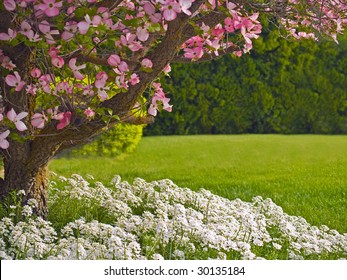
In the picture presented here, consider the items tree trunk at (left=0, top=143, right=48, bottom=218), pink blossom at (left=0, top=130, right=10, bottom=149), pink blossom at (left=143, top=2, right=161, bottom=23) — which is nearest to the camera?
pink blossom at (left=143, top=2, right=161, bottom=23)

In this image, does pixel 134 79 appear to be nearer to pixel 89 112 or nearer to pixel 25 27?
pixel 89 112

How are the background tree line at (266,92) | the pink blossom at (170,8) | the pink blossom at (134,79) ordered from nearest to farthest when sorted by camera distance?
the pink blossom at (170,8), the pink blossom at (134,79), the background tree line at (266,92)

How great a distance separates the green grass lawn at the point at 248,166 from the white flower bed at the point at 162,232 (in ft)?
4.09

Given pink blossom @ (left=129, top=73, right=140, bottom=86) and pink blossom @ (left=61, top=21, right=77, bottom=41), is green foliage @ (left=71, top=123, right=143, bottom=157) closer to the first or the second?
pink blossom @ (left=129, top=73, right=140, bottom=86)

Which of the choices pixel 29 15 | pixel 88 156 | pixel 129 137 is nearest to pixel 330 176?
pixel 129 137

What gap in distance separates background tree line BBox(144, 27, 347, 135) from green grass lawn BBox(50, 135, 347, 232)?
9.6 inches

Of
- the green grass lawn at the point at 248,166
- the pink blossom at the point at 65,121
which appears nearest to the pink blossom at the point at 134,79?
the pink blossom at the point at 65,121

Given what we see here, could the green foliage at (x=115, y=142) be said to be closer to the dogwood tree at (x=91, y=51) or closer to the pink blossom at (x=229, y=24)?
the dogwood tree at (x=91, y=51)

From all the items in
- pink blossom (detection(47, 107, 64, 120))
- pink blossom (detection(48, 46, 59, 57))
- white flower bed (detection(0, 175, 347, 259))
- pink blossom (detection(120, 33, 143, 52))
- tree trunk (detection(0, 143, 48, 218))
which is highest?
pink blossom (detection(120, 33, 143, 52))

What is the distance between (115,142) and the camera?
7031 mm

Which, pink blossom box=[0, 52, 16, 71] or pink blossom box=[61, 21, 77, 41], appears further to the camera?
pink blossom box=[0, 52, 16, 71]

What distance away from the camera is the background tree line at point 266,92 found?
24.9 feet

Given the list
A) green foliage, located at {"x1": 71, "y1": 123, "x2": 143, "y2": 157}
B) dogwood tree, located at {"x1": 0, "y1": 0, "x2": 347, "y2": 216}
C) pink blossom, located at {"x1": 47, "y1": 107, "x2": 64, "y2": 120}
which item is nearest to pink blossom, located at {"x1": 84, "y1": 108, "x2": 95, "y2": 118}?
dogwood tree, located at {"x1": 0, "y1": 0, "x2": 347, "y2": 216}

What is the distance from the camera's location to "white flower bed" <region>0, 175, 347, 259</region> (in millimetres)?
3203
